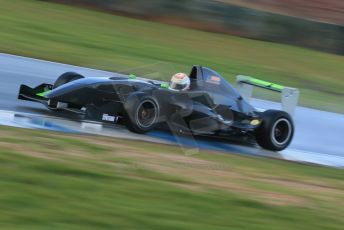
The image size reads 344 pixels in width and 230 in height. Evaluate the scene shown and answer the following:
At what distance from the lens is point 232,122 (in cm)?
915

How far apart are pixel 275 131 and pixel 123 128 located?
214 cm

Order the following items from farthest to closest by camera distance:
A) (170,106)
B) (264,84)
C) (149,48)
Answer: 1. (149,48)
2. (264,84)
3. (170,106)

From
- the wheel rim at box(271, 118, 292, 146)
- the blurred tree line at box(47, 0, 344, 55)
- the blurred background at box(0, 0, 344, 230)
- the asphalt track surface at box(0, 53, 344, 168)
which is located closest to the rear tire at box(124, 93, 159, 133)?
the asphalt track surface at box(0, 53, 344, 168)

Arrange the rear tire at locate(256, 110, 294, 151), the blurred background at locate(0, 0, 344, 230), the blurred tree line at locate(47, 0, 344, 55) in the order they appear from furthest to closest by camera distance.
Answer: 1. the blurred tree line at locate(47, 0, 344, 55)
2. the rear tire at locate(256, 110, 294, 151)
3. the blurred background at locate(0, 0, 344, 230)

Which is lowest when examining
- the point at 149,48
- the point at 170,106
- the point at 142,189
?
the point at 142,189

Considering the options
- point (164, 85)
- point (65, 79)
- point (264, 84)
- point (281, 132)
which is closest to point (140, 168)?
point (164, 85)

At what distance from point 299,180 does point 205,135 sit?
190cm

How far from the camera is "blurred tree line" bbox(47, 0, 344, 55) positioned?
1948 cm

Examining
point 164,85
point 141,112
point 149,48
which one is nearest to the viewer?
point 141,112

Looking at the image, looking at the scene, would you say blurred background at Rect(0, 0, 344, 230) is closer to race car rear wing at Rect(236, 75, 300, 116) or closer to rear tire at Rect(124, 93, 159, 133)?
rear tire at Rect(124, 93, 159, 133)

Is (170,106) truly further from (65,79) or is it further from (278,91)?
(278,91)

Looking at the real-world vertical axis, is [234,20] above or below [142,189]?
above

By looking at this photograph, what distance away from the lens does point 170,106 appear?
338 inches

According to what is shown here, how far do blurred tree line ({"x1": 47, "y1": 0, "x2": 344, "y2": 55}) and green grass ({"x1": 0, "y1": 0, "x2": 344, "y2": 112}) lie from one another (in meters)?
0.27
